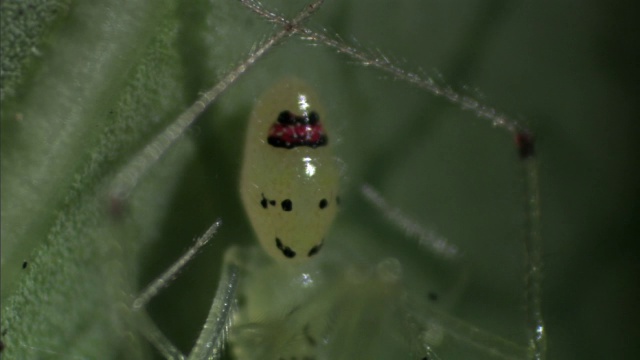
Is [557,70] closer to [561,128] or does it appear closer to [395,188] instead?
[561,128]

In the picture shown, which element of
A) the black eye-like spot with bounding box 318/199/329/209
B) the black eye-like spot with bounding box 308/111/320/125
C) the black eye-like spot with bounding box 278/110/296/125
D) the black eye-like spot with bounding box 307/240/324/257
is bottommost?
the black eye-like spot with bounding box 307/240/324/257

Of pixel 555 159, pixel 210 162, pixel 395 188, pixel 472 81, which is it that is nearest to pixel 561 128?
pixel 555 159

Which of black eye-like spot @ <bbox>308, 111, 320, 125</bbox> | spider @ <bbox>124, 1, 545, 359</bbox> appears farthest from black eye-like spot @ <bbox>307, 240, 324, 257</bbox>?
black eye-like spot @ <bbox>308, 111, 320, 125</bbox>

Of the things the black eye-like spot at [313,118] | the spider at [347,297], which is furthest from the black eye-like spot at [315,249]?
the black eye-like spot at [313,118]

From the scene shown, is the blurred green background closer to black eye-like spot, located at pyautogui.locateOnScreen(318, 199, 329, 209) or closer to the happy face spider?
the happy face spider

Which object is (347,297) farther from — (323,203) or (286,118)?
(286,118)

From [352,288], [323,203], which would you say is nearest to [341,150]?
[323,203]
